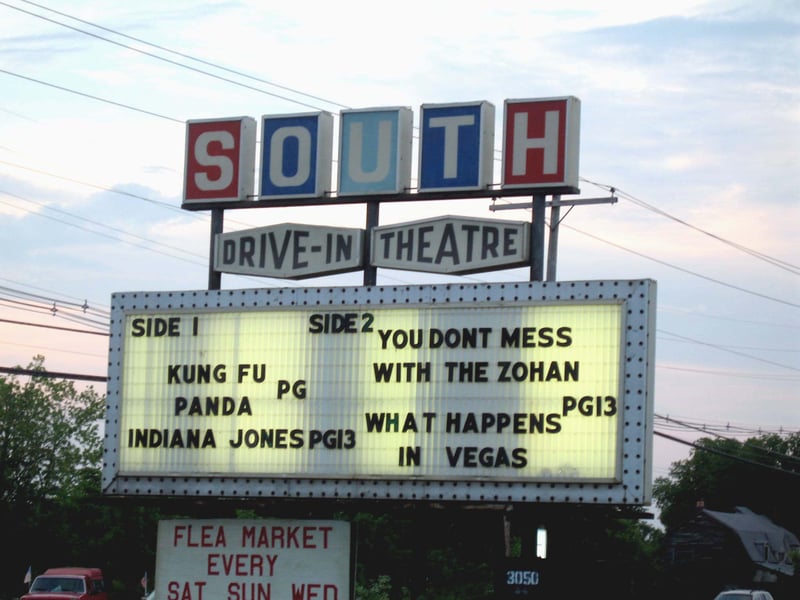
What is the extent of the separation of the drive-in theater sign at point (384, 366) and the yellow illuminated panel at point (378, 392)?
0.05 feet

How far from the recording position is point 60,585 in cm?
Result: 3322

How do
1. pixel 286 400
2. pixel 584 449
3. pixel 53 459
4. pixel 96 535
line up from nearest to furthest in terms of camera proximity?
pixel 584 449 < pixel 286 400 < pixel 96 535 < pixel 53 459

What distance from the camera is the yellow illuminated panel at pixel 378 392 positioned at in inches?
443

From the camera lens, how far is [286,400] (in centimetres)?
1220

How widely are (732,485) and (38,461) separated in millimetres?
58290

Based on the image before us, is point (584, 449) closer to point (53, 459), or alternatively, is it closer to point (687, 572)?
point (53, 459)

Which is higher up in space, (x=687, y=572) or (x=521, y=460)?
(x=521, y=460)

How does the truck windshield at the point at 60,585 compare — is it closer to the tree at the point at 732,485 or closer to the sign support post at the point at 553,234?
the sign support post at the point at 553,234

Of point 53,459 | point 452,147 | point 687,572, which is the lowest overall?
point 687,572

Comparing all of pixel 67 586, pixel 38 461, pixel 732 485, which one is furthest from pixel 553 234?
pixel 732 485

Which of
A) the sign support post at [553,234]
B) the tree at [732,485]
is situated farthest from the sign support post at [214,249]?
the tree at [732,485]

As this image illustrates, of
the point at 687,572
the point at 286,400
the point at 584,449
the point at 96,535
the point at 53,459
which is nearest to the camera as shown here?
the point at 584,449

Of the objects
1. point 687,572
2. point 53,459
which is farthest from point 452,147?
point 687,572

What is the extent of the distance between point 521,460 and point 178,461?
339 cm
